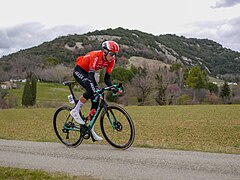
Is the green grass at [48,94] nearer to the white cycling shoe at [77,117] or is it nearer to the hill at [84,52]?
the hill at [84,52]

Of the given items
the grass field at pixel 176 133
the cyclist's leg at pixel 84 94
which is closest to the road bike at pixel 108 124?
the cyclist's leg at pixel 84 94

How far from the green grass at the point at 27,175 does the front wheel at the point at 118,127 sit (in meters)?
2.05

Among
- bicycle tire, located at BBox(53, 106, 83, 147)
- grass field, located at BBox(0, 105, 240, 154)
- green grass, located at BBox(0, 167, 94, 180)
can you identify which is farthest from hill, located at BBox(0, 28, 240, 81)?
green grass, located at BBox(0, 167, 94, 180)

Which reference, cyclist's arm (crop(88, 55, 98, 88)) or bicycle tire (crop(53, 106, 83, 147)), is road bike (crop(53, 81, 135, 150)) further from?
cyclist's arm (crop(88, 55, 98, 88))

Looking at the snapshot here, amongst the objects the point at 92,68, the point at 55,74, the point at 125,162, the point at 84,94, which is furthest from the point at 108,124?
the point at 55,74

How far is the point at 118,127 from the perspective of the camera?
6.84 metres

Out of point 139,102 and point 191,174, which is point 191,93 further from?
point 191,174

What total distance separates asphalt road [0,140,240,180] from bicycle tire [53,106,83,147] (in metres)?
0.30

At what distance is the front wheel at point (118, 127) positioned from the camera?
6.79m

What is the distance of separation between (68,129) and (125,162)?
93.4 inches

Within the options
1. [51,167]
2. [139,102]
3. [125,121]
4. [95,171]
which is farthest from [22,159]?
[139,102]

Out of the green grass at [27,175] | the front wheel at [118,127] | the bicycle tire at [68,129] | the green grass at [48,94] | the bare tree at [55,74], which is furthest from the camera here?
the bare tree at [55,74]

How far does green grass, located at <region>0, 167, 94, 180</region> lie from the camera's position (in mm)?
4943

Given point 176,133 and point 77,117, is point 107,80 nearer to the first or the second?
point 77,117
